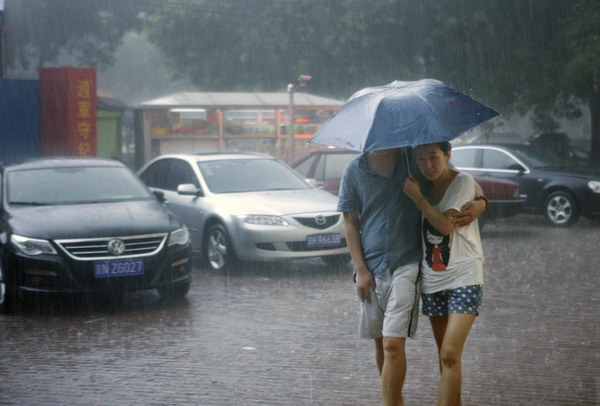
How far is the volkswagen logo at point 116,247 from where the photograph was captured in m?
8.30

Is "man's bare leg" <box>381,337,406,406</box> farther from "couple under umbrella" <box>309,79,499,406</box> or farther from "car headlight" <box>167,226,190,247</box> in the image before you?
"car headlight" <box>167,226,190,247</box>

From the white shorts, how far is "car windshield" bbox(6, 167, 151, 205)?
5.39m

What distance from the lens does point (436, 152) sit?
4.35 meters

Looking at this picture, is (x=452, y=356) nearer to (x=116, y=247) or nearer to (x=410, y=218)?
(x=410, y=218)

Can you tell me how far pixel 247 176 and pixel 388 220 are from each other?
7.59 m

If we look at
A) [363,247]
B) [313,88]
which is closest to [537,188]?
[363,247]

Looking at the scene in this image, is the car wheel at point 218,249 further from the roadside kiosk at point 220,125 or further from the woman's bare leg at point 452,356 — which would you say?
the roadside kiosk at point 220,125

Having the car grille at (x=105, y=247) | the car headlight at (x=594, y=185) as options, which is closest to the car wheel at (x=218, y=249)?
the car grille at (x=105, y=247)

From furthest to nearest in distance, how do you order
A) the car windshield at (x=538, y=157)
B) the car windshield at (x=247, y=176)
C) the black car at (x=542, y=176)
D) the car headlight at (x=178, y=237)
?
the car windshield at (x=538, y=157) → the black car at (x=542, y=176) → the car windshield at (x=247, y=176) → the car headlight at (x=178, y=237)

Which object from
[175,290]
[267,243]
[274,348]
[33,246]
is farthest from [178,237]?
[274,348]

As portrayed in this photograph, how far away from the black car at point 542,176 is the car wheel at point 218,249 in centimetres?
716

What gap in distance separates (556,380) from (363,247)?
198 cm

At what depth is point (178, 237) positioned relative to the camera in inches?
349

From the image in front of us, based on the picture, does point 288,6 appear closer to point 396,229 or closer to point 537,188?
point 537,188
